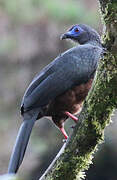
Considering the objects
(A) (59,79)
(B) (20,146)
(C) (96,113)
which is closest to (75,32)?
(A) (59,79)

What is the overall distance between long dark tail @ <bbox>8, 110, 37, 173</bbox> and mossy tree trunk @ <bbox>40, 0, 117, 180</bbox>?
0.37 meters

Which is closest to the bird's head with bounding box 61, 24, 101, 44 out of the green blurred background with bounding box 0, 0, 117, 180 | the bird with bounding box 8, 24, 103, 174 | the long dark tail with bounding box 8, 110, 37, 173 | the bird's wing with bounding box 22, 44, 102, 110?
the bird with bounding box 8, 24, 103, 174

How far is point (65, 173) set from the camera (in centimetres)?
308

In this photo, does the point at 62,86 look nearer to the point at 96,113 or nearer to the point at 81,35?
the point at 81,35

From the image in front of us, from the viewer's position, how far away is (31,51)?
10.7 m

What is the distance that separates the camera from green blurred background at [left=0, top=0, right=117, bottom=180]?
962cm

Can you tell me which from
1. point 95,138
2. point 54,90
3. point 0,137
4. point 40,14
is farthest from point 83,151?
point 40,14

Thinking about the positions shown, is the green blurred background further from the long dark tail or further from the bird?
the long dark tail

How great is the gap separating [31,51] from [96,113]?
311 inches

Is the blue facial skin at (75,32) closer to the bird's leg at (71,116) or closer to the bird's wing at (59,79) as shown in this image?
the bird's wing at (59,79)

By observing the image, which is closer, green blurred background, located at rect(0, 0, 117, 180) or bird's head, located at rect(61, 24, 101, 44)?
bird's head, located at rect(61, 24, 101, 44)

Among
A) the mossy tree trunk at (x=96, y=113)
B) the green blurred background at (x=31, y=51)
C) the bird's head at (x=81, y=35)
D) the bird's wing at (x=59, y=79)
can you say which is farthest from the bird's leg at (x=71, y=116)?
the green blurred background at (x=31, y=51)

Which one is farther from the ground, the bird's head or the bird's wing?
the bird's head

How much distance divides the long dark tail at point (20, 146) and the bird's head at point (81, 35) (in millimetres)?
1134
